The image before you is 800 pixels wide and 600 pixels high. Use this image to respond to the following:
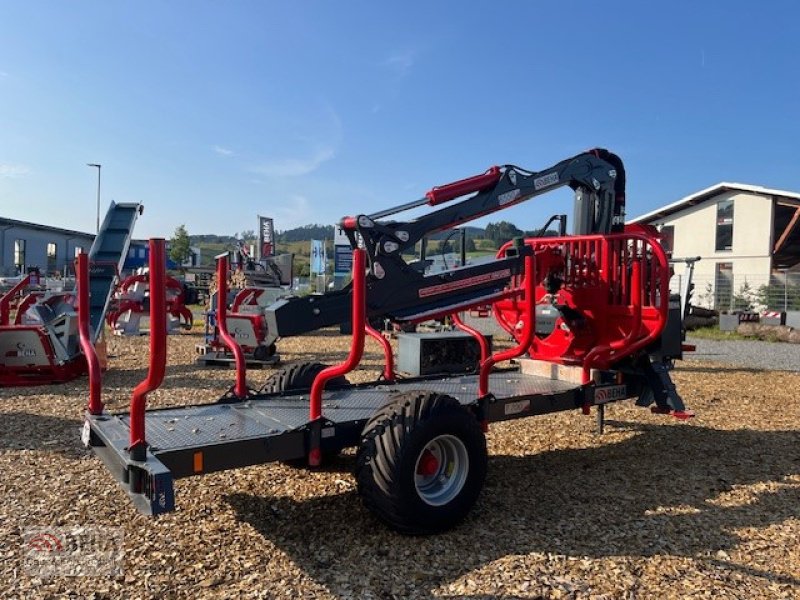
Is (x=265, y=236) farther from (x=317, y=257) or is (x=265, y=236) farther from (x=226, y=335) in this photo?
(x=226, y=335)

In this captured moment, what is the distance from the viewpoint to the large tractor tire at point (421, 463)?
4.00 meters

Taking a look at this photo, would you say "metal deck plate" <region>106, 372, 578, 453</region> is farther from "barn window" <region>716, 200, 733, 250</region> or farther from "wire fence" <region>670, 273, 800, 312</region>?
"barn window" <region>716, 200, 733, 250</region>

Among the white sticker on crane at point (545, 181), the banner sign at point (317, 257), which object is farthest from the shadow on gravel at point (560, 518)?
the banner sign at point (317, 257)

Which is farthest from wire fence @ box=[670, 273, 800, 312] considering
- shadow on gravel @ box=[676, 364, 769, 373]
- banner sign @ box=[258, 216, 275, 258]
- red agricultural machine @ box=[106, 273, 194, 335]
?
red agricultural machine @ box=[106, 273, 194, 335]

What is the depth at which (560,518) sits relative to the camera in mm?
4609

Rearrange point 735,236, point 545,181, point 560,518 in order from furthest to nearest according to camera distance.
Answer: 1. point 735,236
2. point 545,181
3. point 560,518

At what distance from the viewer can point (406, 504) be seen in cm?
400

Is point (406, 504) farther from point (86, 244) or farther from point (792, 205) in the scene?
point (86, 244)

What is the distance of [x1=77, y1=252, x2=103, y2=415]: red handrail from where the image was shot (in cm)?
416

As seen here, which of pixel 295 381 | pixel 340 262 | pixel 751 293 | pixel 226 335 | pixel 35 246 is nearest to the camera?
pixel 226 335

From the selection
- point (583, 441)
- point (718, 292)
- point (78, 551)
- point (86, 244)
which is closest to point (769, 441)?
point (583, 441)

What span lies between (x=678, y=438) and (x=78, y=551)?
18.9 ft
